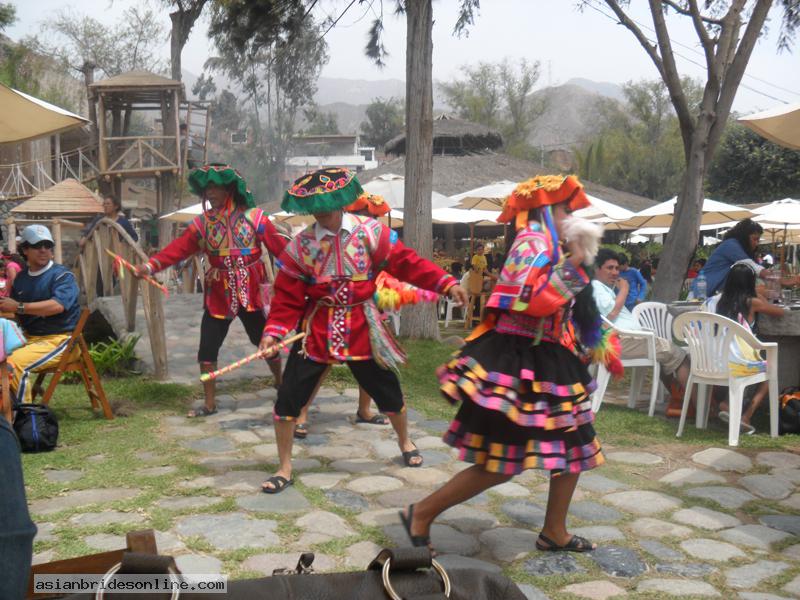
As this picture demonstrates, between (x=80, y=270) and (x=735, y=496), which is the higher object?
(x=80, y=270)

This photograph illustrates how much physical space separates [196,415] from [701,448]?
12.8 feet

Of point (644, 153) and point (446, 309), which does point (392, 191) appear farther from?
point (644, 153)

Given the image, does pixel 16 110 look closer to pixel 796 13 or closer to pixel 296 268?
pixel 296 268

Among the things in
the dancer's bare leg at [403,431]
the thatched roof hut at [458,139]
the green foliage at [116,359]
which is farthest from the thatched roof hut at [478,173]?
the dancer's bare leg at [403,431]

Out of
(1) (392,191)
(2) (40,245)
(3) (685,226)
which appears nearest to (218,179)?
(2) (40,245)

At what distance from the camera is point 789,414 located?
6309 mm

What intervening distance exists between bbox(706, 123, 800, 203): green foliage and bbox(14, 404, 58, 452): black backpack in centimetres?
2633

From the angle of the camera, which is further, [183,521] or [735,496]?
[735,496]

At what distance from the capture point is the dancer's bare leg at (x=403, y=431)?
5039mm

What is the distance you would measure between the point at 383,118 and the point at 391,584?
222 feet

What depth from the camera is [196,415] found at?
6.48 metres

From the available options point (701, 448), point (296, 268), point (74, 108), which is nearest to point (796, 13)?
point (701, 448)

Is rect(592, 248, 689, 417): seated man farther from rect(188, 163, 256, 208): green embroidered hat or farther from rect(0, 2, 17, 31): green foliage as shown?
rect(0, 2, 17, 31): green foliage

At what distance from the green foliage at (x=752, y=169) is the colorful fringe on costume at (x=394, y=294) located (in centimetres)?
2480
